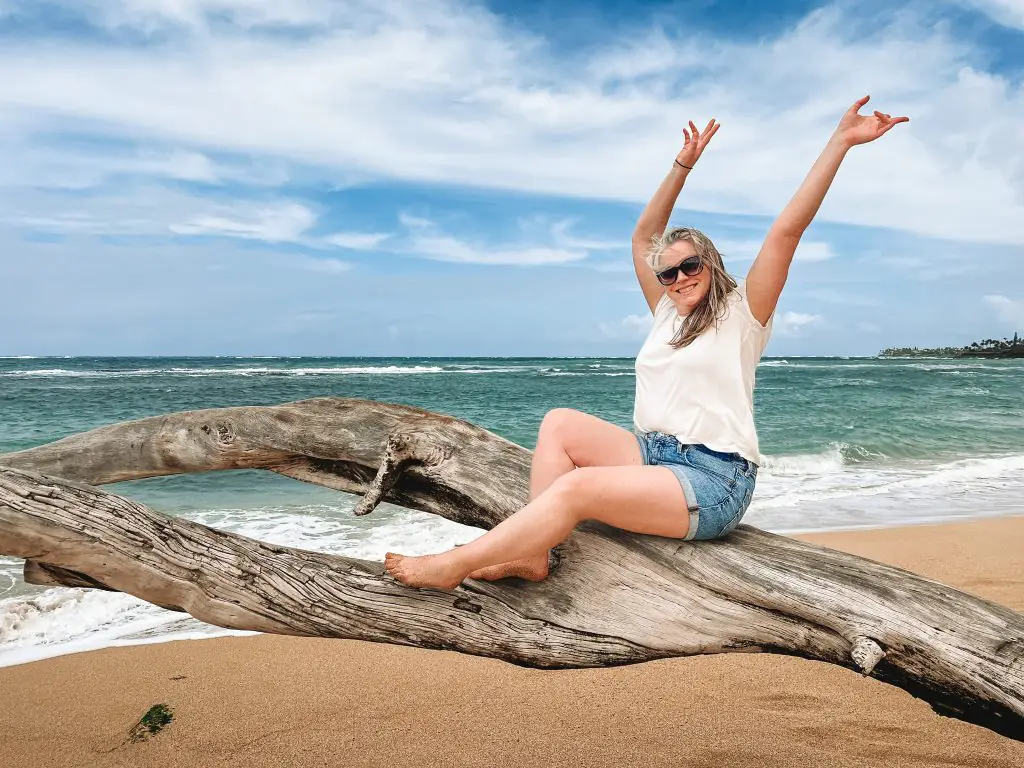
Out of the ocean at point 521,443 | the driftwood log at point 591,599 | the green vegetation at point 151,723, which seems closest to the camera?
the driftwood log at point 591,599

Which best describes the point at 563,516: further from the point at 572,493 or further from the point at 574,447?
the point at 574,447

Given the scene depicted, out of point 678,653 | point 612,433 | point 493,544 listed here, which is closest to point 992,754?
point 678,653

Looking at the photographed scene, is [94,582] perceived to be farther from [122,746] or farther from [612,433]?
[612,433]

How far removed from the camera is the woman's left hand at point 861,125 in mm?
2885

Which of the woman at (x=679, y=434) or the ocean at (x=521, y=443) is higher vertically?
the woman at (x=679, y=434)

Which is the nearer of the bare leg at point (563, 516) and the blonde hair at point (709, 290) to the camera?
the bare leg at point (563, 516)

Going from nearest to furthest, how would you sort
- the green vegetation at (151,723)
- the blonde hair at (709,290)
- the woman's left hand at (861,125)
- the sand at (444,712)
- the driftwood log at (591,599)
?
the driftwood log at (591,599)
the woman's left hand at (861,125)
the blonde hair at (709,290)
the sand at (444,712)
the green vegetation at (151,723)

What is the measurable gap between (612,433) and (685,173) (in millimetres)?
1325

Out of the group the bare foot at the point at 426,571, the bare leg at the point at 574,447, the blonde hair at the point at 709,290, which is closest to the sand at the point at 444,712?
the bare foot at the point at 426,571

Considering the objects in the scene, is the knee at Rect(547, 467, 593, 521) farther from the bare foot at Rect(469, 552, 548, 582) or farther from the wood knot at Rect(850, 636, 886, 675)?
the wood knot at Rect(850, 636, 886, 675)

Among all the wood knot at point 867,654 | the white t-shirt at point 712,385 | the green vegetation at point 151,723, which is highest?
the white t-shirt at point 712,385

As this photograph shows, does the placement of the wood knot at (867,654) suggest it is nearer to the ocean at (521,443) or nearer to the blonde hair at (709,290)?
the blonde hair at (709,290)

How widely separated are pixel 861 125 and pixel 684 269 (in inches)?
32.6

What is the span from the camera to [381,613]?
2.85 meters
